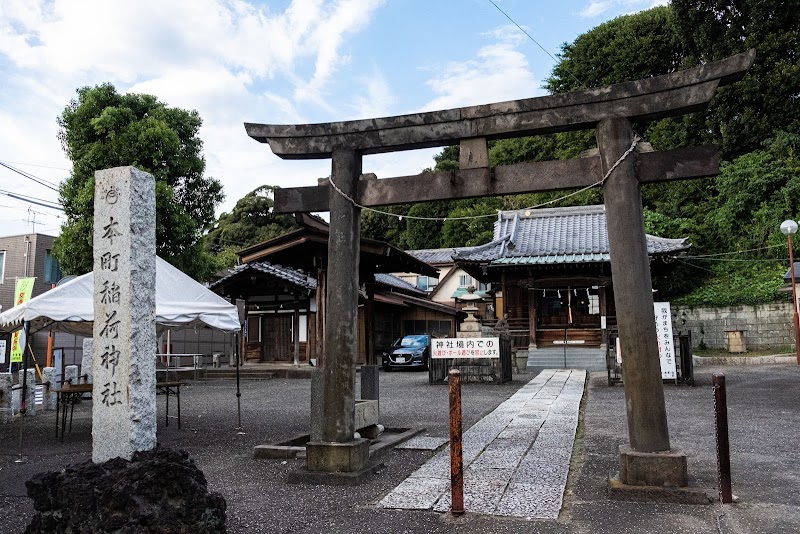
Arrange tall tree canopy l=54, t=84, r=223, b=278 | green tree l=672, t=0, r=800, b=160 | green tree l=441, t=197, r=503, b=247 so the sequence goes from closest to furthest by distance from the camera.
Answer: tall tree canopy l=54, t=84, r=223, b=278 → green tree l=672, t=0, r=800, b=160 → green tree l=441, t=197, r=503, b=247

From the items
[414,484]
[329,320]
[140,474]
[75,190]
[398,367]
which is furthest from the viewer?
[398,367]

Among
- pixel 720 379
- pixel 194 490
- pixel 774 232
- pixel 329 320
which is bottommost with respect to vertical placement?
pixel 194 490

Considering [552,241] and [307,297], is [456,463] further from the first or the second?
[552,241]

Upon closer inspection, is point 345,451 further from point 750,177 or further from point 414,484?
point 750,177

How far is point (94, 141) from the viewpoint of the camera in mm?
16672

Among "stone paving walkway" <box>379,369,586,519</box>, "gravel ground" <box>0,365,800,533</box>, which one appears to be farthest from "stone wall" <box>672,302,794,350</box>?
"stone paving walkway" <box>379,369,586,519</box>

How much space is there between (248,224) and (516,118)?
34.4 meters

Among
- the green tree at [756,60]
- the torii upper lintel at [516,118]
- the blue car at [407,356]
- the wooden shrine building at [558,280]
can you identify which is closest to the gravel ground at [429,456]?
the torii upper lintel at [516,118]

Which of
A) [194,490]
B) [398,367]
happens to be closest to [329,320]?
[194,490]

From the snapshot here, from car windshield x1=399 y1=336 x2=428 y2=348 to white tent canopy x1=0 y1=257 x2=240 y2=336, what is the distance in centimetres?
1449

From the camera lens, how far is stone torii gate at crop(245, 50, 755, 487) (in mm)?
4578

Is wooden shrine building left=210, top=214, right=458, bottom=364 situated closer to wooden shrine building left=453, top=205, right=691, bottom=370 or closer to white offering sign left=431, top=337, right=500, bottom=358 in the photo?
white offering sign left=431, top=337, right=500, bottom=358

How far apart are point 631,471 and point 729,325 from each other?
21.8m

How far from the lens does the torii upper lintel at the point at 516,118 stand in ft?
15.5
